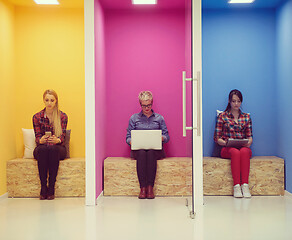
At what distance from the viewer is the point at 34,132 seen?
4.61m

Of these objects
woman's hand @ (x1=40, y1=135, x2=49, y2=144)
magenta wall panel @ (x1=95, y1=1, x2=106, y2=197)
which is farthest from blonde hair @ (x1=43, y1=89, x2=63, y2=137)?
magenta wall panel @ (x1=95, y1=1, x2=106, y2=197)

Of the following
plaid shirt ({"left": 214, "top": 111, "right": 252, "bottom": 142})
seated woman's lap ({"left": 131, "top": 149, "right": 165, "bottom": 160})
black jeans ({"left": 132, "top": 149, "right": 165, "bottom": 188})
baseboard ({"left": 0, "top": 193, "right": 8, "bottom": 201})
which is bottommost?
baseboard ({"left": 0, "top": 193, "right": 8, "bottom": 201})

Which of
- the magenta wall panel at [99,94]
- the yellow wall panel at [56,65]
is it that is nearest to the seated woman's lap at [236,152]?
the magenta wall panel at [99,94]

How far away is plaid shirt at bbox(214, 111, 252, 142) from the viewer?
4.62 m

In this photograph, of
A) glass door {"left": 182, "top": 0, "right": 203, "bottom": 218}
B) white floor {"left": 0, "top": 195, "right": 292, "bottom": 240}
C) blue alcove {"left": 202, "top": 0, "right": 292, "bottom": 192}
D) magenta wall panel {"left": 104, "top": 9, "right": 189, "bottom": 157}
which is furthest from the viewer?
magenta wall panel {"left": 104, "top": 9, "right": 189, "bottom": 157}

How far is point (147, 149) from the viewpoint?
4.49 metres

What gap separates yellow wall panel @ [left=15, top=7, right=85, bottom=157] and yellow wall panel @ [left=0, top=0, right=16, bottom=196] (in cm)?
17

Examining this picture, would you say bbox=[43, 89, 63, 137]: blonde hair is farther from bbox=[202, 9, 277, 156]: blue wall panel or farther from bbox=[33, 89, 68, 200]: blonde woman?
bbox=[202, 9, 277, 156]: blue wall panel

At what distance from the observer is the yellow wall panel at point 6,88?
176 inches

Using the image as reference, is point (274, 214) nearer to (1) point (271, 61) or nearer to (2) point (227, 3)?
(1) point (271, 61)

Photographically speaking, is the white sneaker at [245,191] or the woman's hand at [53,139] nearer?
the white sneaker at [245,191]

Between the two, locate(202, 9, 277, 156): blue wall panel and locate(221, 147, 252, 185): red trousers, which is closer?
locate(221, 147, 252, 185): red trousers

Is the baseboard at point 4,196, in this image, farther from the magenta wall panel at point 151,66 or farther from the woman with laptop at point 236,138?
the woman with laptop at point 236,138

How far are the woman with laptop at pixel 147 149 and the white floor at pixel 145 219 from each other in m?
0.22
